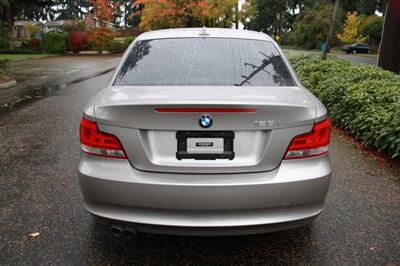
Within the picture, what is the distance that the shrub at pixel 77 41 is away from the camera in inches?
1341

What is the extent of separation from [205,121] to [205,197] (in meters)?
0.46

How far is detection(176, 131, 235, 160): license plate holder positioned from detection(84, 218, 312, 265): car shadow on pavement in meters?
0.87

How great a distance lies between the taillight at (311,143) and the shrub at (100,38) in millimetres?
34688

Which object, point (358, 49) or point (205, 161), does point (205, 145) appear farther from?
point (358, 49)

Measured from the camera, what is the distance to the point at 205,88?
2.66m

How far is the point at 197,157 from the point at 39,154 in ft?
11.6

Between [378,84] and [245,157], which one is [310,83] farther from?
[245,157]

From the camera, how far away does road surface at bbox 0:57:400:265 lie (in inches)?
110

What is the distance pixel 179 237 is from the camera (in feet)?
10.0

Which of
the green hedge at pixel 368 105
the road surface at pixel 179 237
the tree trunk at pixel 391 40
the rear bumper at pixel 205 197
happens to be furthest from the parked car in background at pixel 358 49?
the rear bumper at pixel 205 197

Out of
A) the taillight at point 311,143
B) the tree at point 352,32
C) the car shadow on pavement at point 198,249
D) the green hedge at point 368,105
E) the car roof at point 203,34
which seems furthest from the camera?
the tree at point 352,32

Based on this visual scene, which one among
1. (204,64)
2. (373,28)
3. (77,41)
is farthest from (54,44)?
(373,28)

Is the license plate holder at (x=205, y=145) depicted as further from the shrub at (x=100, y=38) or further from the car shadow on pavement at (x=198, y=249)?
the shrub at (x=100, y=38)

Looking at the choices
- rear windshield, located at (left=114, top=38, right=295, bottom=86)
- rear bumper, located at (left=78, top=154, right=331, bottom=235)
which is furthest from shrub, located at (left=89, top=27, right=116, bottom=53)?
rear bumper, located at (left=78, top=154, right=331, bottom=235)
